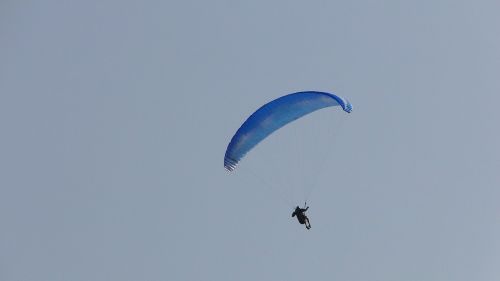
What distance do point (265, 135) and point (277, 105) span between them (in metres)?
1.92

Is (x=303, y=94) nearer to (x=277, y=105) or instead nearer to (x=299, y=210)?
(x=277, y=105)

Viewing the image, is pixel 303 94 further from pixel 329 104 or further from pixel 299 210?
pixel 299 210

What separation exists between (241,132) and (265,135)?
1.23 m

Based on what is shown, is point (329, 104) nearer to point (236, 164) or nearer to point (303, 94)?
point (303, 94)

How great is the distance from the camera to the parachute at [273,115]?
228 feet

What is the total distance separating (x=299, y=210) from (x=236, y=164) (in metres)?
3.80

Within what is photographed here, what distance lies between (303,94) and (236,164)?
17.4ft

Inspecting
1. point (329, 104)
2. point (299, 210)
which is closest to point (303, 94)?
A: point (329, 104)

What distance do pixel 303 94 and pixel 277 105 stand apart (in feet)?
5.00

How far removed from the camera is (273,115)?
70438 mm

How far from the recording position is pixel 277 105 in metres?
70.2

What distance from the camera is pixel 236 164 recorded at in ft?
237

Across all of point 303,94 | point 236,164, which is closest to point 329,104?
point 303,94

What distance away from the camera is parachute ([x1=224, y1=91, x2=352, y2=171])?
228 feet
